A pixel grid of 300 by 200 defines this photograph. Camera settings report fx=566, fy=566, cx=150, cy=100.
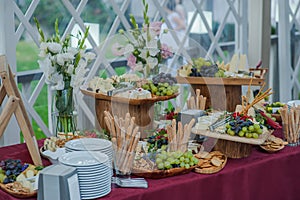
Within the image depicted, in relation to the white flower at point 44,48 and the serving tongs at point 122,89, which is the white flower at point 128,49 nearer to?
the serving tongs at point 122,89

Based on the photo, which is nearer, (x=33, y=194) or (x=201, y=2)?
(x=33, y=194)

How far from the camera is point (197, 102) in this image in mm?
2150

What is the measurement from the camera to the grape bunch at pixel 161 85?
2.04 m

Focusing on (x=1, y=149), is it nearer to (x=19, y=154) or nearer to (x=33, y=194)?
(x=19, y=154)

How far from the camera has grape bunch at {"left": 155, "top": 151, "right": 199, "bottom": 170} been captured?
179 centimetres

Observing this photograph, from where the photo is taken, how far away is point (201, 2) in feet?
11.3

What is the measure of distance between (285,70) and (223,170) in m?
2.23

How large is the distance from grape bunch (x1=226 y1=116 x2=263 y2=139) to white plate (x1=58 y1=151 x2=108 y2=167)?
48cm

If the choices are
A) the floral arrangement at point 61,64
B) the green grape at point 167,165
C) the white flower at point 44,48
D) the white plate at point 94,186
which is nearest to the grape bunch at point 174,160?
the green grape at point 167,165

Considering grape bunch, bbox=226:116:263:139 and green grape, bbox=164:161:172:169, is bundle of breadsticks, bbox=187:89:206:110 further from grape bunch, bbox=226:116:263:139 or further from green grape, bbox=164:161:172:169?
green grape, bbox=164:161:172:169

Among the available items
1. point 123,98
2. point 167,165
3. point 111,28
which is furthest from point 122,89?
point 111,28

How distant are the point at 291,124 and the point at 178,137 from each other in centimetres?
52

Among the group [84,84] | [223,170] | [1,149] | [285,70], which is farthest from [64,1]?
[285,70]

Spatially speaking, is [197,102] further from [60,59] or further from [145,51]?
[60,59]
